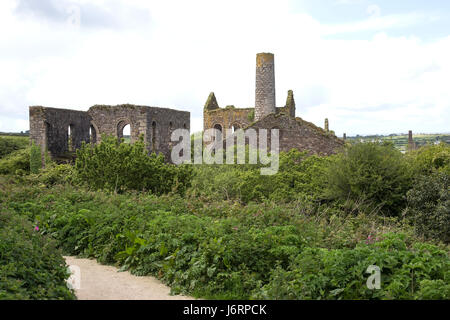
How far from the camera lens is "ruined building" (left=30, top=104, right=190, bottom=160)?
1106 inches

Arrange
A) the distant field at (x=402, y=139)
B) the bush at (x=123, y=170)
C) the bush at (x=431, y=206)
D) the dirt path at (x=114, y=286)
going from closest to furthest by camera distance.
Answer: the dirt path at (x=114, y=286) → the bush at (x=431, y=206) → the bush at (x=123, y=170) → the distant field at (x=402, y=139)

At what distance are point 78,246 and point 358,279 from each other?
6005mm

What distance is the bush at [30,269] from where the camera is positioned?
5906 millimetres

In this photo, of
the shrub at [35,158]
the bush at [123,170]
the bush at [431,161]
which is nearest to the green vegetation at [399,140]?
the bush at [431,161]

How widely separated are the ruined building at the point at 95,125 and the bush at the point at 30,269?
21.3 meters

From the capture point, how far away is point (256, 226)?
9.92m

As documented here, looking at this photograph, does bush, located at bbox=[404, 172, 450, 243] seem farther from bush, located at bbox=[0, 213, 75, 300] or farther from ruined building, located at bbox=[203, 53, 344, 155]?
bush, located at bbox=[0, 213, 75, 300]

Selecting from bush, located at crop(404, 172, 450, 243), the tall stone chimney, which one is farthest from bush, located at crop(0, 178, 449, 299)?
the tall stone chimney

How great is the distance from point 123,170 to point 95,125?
53.1ft

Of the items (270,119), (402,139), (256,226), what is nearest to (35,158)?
(270,119)

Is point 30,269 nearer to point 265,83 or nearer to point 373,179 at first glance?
point 373,179

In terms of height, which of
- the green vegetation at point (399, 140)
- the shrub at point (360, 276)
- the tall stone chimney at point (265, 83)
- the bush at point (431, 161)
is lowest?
the shrub at point (360, 276)

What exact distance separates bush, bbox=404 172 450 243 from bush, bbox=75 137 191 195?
7.93 m

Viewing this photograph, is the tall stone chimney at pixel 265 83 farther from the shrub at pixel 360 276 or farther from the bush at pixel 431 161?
the shrub at pixel 360 276
